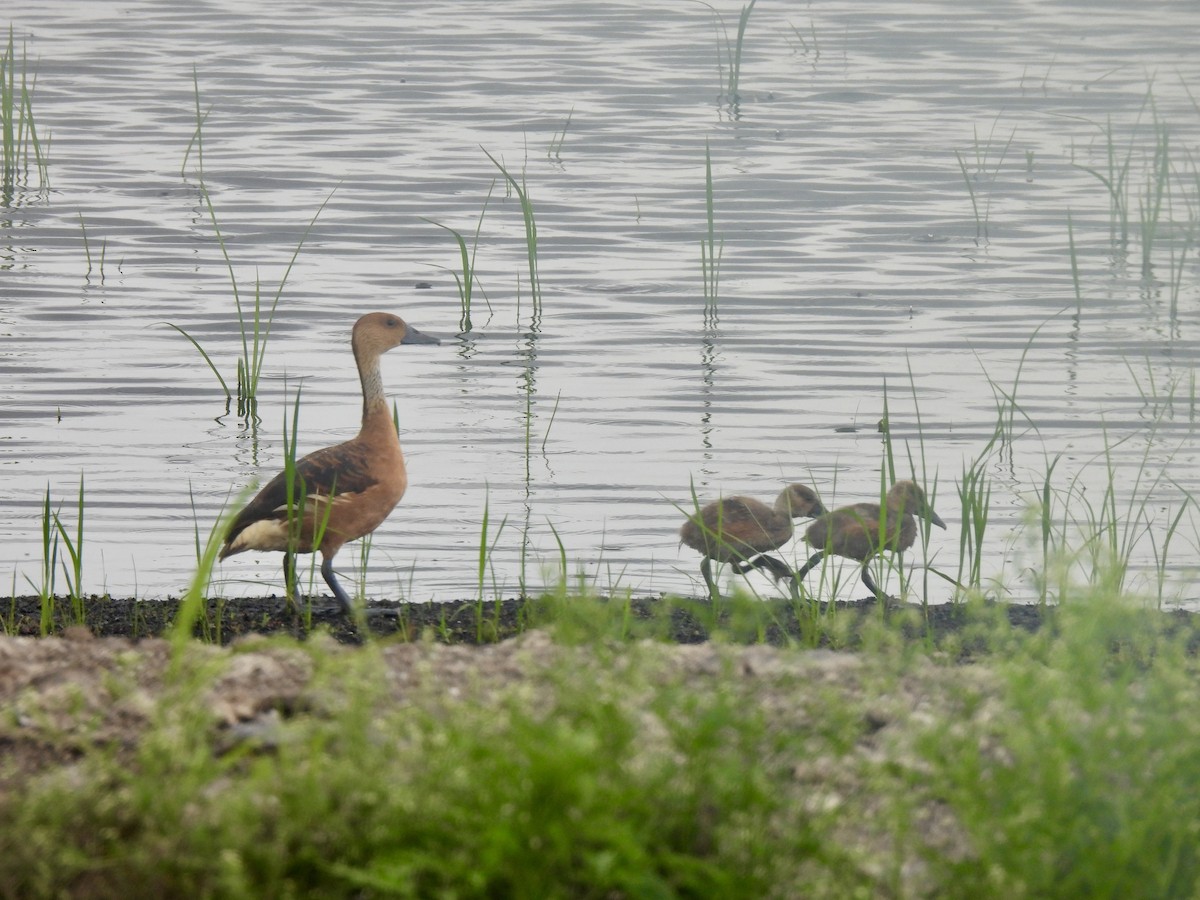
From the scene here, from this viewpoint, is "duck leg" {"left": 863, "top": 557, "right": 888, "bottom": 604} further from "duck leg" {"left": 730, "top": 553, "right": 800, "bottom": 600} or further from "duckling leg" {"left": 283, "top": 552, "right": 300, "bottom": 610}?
"duckling leg" {"left": 283, "top": 552, "right": 300, "bottom": 610}

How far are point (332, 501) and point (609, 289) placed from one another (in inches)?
216

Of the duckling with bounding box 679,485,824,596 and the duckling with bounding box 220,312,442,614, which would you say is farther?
the duckling with bounding box 679,485,824,596

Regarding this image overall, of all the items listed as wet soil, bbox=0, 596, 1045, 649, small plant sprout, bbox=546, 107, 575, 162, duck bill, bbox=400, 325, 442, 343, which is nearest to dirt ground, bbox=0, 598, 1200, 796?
wet soil, bbox=0, 596, 1045, 649

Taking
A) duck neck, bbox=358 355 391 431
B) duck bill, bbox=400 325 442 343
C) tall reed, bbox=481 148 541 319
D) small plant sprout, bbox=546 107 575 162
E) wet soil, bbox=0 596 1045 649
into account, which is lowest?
wet soil, bbox=0 596 1045 649

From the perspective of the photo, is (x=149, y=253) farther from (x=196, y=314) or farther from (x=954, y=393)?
(x=954, y=393)

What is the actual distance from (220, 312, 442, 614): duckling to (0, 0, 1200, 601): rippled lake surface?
40cm

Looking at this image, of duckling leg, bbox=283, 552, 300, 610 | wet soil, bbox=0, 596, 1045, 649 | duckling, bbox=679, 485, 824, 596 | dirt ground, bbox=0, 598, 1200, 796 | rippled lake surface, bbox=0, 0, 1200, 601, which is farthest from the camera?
rippled lake surface, bbox=0, 0, 1200, 601

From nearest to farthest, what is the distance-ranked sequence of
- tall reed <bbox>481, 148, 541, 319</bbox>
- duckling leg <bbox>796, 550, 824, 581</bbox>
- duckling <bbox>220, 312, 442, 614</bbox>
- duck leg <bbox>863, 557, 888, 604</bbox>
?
duck leg <bbox>863, 557, 888, 604</bbox> → duckling <bbox>220, 312, 442, 614</bbox> → duckling leg <bbox>796, 550, 824, 581</bbox> → tall reed <bbox>481, 148, 541, 319</bbox>

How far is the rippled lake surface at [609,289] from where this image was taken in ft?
23.4

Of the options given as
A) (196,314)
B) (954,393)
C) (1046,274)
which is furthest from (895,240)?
(196,314)

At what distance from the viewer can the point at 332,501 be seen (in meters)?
5.93

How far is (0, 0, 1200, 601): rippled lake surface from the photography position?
23.4 ft

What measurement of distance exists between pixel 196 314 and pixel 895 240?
4858 mm

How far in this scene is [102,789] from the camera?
3.16m
